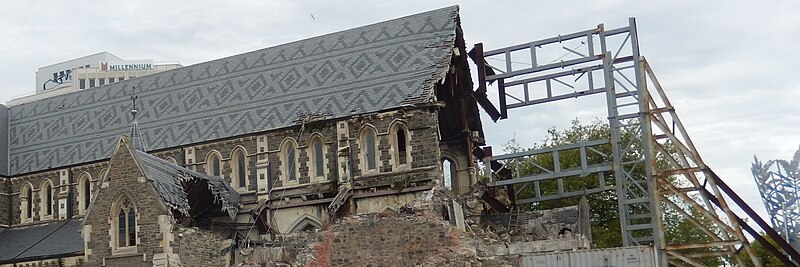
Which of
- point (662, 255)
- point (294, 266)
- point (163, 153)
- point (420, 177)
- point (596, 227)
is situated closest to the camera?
point (294, 266)

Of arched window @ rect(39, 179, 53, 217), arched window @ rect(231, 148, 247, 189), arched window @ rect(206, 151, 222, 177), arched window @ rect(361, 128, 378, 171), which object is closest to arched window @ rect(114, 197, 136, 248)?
arched window @ rect(231, 148, 247, 189)

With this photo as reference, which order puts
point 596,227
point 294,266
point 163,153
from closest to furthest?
1. point 294,266
2. point 163,153
3. point 596,227

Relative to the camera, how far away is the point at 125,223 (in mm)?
31250

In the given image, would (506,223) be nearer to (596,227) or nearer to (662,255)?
(662,255)

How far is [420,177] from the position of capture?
109 feet

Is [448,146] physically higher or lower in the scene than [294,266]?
higher

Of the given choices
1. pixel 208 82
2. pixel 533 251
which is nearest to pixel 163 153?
pixel 208 82

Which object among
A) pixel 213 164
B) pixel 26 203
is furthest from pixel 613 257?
pixel 26 203

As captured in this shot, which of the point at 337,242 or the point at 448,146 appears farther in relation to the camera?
the point at 448,146

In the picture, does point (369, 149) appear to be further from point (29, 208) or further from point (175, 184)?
point (29, 208)

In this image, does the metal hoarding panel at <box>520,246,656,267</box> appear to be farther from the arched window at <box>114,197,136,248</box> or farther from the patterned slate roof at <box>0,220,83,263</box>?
the patterned slate roof at <box>0,220,83,263</box>

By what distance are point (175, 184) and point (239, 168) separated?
4733 millimetres

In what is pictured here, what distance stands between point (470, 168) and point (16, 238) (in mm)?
17953

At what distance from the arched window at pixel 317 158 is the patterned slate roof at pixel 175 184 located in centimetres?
297
